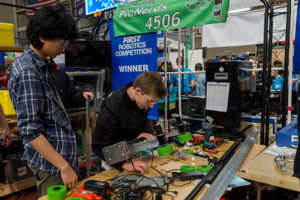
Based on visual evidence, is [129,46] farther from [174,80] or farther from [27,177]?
[27,177]

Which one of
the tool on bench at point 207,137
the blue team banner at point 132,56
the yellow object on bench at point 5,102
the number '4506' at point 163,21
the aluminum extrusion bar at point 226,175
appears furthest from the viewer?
the blue team banner at point 132,56

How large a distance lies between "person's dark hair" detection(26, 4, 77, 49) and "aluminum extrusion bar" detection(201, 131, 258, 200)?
1.04 meters

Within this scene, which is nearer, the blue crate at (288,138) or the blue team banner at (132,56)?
the blue crate at (288,138)

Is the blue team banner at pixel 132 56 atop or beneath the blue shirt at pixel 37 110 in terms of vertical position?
atop

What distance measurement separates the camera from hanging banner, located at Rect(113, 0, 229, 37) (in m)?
2.19

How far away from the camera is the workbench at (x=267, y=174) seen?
1234mm

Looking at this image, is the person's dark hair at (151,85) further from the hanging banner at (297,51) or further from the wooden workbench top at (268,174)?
the hanging banner at (297,51)

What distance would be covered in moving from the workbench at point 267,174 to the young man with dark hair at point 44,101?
1.02 meters

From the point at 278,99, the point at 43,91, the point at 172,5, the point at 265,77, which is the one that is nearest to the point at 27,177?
the point at 43,91

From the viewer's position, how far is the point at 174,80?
439cm

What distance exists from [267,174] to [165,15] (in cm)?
192

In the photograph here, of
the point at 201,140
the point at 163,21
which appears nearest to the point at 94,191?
the point at 201,140

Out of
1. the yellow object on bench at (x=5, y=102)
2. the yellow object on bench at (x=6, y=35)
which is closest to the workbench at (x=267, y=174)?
the yellow object on bench at (x=5, y=102)

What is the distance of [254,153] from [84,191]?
132cm
